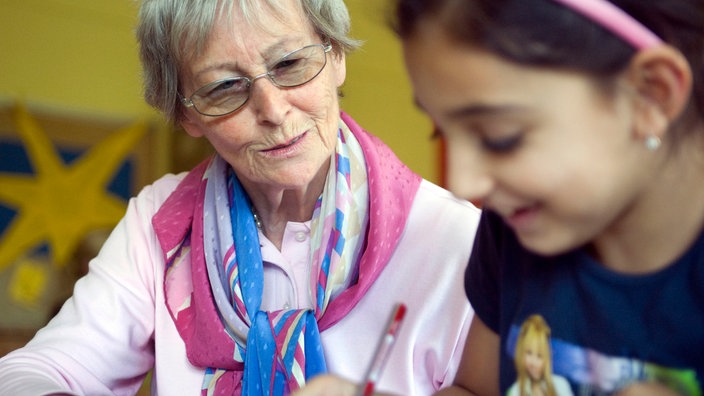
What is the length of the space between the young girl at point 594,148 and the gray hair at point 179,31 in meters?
0.68

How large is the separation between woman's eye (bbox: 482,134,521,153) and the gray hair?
29.6 inches

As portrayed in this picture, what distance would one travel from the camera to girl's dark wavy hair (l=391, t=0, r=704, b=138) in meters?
0.66

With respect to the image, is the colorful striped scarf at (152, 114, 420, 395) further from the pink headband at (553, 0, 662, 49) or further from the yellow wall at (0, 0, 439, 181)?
the yellow wall at (0, 0, 439, 181)

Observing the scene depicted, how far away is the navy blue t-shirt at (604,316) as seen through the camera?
0.72 meters

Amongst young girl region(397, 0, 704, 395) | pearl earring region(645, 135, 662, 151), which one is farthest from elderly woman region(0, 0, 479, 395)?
pearl earring region(645, 135, 662, 151)

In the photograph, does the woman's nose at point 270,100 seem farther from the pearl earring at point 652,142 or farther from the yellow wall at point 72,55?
the yellow wall at point 72,55

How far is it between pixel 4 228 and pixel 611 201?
12.9 feet

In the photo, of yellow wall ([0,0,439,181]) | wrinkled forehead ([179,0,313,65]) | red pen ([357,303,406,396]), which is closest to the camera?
red pen ([357,303,406,396])

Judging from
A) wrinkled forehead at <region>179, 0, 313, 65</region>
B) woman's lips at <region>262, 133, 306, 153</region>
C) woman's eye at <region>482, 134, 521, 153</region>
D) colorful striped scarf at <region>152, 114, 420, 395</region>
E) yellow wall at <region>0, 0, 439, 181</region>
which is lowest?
yellow wall at <region>0, 0, 439, 181</region>

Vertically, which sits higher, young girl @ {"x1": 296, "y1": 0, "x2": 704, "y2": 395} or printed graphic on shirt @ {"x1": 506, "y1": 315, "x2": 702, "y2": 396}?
young girl @ {"x1": 296, "y1": 0, "x2": 704, "y2": 395}

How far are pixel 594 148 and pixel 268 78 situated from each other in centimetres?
79

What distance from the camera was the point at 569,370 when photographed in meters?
0.79

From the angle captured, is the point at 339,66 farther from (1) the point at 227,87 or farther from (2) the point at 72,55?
(2) the point at 72,55

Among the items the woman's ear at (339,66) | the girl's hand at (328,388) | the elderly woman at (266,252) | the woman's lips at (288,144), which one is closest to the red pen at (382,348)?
the girl's hand at (328,388)
